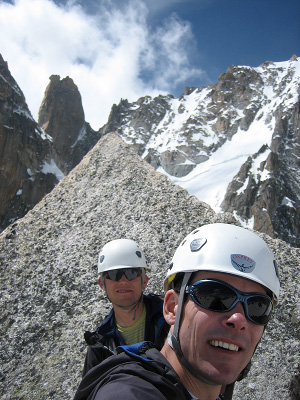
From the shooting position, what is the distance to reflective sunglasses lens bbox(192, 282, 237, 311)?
Result: 1788 millimetres

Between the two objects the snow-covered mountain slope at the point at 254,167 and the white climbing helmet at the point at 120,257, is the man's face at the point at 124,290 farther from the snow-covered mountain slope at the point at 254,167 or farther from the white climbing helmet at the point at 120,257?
the snow-covered mountain slope at the point at 254,167

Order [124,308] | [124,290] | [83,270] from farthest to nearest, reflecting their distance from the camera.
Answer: [83,270], [124,290], [124,308]

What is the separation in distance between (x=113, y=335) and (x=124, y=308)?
26cm

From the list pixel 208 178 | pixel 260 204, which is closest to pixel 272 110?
pixel 208 178

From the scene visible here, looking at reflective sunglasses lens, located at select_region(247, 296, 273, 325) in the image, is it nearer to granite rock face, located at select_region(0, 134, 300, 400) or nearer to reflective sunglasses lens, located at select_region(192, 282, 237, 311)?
reflective sunglasses lens, located at select_region(192, 282, 237, 311)

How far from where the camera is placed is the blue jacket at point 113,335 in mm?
2760

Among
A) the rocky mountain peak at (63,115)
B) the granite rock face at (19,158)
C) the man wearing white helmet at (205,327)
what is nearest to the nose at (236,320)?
the man wearing white helmet at (205,327)

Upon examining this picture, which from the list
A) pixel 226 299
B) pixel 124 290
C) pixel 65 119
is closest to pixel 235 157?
pixel 65 119

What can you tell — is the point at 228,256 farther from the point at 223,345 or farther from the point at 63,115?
the point at 63,115

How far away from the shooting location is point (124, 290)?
330cm

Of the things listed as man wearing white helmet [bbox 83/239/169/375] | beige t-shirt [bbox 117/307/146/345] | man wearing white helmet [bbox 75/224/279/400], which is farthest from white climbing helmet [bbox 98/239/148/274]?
man wearing white helmet [bbox 75/224/279/400]

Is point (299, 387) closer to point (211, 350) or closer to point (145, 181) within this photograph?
point (211, 350)

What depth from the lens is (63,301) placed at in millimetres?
4223

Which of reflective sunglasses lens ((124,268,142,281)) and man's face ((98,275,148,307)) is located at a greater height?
reflective sunglasses lens ((124,268,142,281))
